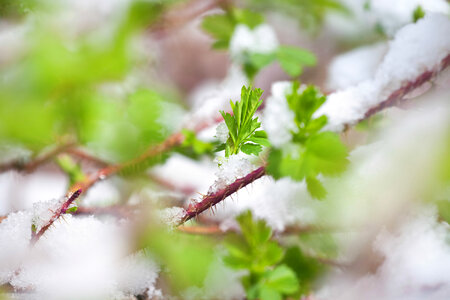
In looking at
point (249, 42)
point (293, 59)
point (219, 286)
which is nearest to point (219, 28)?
point (249, 42)

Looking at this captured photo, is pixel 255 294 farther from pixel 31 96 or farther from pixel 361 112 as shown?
pixel 31 96

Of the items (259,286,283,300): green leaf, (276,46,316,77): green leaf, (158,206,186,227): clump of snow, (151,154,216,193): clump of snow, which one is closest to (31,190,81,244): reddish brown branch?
(158,206,186,227): clump of snow

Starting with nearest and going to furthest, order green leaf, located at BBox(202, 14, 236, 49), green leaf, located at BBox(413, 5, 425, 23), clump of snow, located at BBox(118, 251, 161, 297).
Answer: clump of snow, located at BBox(118, 251, 161, 297) → green leaf, located at BBox(413, 5, 425, 23) → green leaf, located at BBox(202, 14, 236, 49)


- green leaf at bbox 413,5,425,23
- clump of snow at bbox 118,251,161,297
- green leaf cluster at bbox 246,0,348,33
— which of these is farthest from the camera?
green leaf cluster at bbox 246,0,348,33

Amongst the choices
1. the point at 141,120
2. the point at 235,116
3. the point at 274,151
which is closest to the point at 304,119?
the point at 274,151

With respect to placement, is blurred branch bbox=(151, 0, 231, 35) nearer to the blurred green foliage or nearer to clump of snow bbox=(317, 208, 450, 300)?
the blurred green foliage
